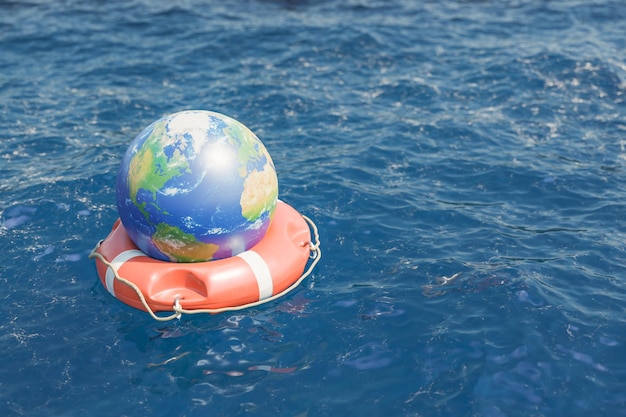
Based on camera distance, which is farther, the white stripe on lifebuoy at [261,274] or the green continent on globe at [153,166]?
the white stripe on lifebuoy at [261,274]

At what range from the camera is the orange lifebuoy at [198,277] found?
22.6 ft

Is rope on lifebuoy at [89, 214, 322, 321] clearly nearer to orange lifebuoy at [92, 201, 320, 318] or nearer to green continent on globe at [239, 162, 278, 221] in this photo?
orange lifebuoy at [92, 201, 320, 318]

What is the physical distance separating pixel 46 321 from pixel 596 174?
7.82 m

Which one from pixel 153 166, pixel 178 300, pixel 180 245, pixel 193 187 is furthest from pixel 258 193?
pixel 178 300

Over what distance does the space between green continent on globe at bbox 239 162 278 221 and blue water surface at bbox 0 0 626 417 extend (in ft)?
3.58

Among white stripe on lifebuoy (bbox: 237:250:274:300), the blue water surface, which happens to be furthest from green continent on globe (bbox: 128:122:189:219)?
the blue water surface

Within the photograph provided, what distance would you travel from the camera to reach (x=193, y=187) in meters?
6.62

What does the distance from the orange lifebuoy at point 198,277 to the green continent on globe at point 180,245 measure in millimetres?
90

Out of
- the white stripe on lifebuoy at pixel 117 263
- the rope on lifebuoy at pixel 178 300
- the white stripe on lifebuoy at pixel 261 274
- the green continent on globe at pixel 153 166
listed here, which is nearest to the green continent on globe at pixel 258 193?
the white stripe on lifebuoy at pixel 261 274

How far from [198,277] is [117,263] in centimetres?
94

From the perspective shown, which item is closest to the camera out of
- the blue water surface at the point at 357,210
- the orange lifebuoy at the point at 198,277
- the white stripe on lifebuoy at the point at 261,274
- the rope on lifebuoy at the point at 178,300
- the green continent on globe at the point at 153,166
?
the blue water surface at the point at 357,210

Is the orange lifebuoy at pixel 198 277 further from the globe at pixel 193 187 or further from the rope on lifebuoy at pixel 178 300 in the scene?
the globe at pixel 193 187

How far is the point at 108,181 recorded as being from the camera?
9.72 meters

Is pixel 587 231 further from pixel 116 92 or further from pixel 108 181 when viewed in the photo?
pixel 116 92
